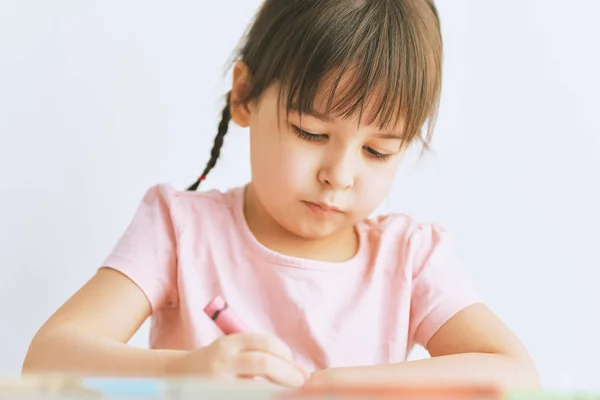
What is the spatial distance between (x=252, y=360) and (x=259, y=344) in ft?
0.03

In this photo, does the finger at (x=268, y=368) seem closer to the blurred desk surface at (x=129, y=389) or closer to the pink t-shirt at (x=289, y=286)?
the blurred desk surface at (x=129, y=389)

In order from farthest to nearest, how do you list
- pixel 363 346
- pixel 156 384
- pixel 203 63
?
pixel 203 63 < pixel 363 346 < pixel 156 384

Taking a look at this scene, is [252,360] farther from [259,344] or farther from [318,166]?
[318,166]

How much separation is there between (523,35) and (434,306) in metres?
0.55

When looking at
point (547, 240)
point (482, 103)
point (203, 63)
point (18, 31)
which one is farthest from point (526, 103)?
point (18, 31)

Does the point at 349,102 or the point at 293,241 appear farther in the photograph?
the point at 293,241

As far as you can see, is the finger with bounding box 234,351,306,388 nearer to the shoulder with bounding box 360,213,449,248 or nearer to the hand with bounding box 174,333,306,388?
A: the hand with bounding box 174,333,306,388

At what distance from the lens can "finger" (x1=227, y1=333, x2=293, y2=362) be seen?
0.51 metres

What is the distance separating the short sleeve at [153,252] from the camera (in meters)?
0.78

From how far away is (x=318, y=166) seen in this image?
0.71 m

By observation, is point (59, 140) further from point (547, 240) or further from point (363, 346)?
point (547, 240)

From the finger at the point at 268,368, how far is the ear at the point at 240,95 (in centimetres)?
33

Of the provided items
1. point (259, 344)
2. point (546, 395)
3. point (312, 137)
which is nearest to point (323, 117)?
point (312, 137)

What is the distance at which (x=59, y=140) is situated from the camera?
1069 mm
